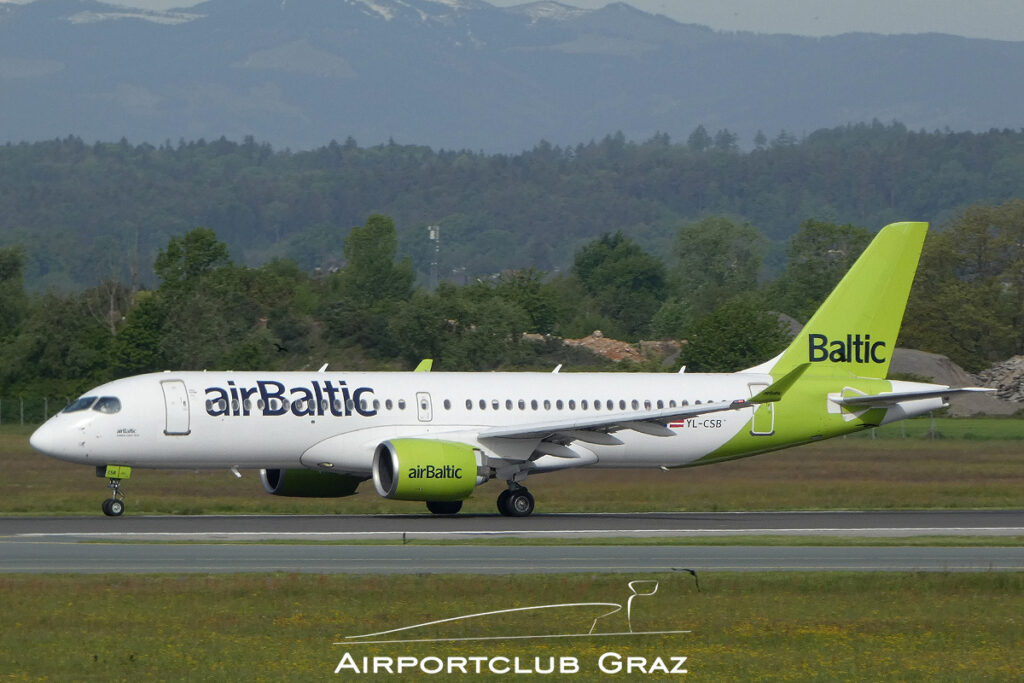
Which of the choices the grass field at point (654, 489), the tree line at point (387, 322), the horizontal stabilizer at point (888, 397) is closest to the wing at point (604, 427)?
the grass field at point (654, 489)

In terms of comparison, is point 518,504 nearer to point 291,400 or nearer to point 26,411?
point 291,400

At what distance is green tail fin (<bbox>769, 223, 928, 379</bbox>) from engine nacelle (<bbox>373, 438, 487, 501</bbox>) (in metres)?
9.76

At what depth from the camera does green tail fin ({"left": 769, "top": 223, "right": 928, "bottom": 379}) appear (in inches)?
1613

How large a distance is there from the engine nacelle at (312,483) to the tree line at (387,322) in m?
37.5

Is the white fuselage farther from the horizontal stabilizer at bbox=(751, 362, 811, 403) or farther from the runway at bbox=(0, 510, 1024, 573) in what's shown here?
the horizontal stabilizer at bbox=(751, 362, 811, 403)

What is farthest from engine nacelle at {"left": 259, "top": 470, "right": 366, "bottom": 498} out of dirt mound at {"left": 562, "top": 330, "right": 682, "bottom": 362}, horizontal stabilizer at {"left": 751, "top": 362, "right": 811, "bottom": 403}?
dirt mound at {"left": 562, "top": 330, "right": 682, "bottom": 362}

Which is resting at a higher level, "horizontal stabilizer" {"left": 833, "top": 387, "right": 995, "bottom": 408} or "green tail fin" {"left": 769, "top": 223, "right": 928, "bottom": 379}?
"green tail fin" {"left": 769, "top": 223, "right": 928, "bottom": 379}

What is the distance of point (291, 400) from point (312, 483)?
8.37ft

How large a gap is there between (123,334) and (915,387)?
5358 centimetres

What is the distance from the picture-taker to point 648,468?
131 feet

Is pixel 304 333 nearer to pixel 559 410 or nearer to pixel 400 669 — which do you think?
pixel 559 410

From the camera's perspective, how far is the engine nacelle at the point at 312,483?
37375 mm

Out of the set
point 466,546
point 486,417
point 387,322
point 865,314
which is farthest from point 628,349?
point 466,546

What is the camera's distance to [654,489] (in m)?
39.4
